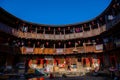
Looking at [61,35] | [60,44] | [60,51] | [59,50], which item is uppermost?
[61,35]

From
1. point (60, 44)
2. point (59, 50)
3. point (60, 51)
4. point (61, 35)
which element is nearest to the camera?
point (60, 51)

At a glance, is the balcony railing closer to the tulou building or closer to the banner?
the tulou building

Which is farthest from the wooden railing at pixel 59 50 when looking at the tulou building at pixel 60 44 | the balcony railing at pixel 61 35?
the balcony railing at pixel 61 35

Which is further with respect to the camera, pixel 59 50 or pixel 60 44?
pixel 60 44

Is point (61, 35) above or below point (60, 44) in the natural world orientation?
above

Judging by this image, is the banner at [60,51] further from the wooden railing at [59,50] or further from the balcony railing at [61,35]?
the balcony railing at [61,35]

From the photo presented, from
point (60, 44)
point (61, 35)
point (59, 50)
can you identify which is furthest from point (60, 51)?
point (61, 35)

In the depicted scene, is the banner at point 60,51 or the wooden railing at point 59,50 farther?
the banner at point 60,51

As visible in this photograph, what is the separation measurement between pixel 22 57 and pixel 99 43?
50.1ft

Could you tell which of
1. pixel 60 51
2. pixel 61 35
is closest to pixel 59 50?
pixel 60 51

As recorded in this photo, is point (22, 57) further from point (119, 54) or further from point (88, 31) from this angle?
point (119, 54)

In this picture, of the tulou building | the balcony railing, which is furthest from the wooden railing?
the balcony railing

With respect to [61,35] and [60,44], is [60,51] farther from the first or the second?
[61,35]

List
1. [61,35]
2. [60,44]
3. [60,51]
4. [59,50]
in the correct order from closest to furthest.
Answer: [60,51] < [59,50] < [61,35] < [60,44]
